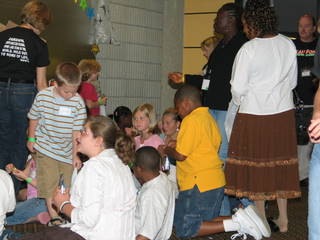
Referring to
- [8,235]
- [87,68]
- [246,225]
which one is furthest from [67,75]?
[87,68]

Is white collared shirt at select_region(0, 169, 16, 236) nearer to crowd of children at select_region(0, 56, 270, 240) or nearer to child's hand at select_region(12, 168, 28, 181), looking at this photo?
crowd of children at select_region(0, 56, 270, 240)

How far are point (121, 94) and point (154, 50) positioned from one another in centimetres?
89

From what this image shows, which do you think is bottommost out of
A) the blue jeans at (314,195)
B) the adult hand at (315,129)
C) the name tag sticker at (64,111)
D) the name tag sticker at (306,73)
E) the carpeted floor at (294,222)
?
the carpeted floor at (294,222)

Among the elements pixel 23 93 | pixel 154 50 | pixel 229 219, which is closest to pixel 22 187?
pixel 23 93

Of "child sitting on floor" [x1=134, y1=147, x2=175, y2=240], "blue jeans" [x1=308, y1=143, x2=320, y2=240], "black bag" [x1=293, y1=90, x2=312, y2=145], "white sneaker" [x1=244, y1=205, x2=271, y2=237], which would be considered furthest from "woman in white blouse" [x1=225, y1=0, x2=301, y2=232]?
"blue jeans" [x1=308, y1=143, x2=320, y2=240]

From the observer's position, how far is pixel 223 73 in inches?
183

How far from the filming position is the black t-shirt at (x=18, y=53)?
15.0 feet

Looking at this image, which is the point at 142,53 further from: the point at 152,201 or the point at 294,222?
the point at 152,201

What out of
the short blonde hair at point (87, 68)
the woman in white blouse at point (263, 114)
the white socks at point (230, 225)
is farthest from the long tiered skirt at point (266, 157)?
the short blonde hair at point (87, 68)

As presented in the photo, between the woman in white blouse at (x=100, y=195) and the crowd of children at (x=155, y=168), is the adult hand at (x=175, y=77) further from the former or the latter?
the woman in white blouse at (x=100, y=195)

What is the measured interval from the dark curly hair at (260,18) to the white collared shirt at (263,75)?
0.20 feet

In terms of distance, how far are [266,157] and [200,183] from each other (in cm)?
51

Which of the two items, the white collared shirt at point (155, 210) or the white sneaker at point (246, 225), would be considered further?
the white sneaker at point (246, 225)

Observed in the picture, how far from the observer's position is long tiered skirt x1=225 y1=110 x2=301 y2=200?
413 cm
